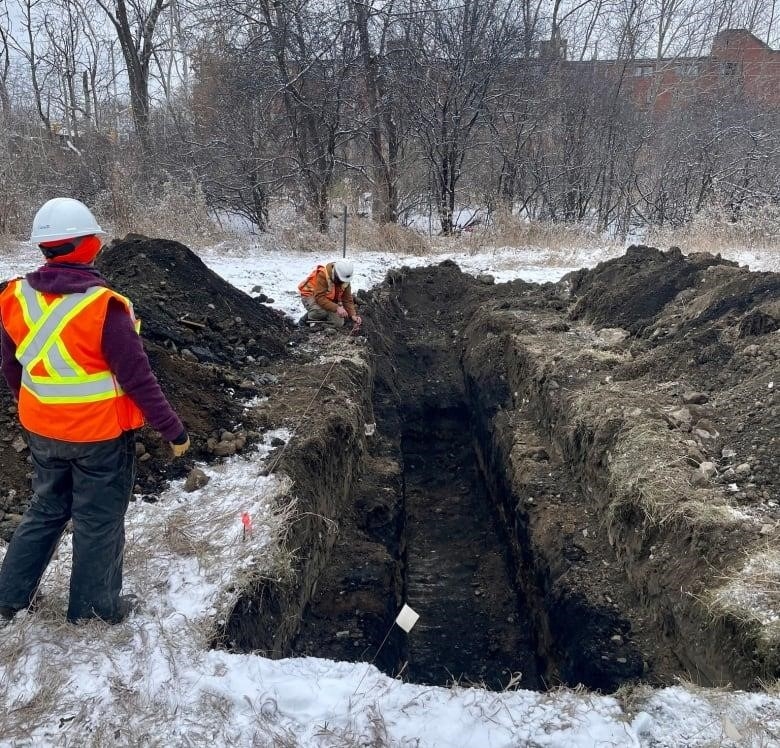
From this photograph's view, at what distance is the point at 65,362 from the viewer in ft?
8.69

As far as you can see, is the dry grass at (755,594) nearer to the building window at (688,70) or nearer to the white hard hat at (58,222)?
the white hard hat at (58,222)

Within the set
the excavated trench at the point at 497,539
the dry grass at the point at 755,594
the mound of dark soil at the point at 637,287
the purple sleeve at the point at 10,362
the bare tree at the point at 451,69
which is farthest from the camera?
the bare tree at the point at 451,69

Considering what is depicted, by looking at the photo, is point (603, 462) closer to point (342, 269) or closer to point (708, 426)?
point (708, 426)

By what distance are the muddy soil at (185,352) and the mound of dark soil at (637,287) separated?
14.2 ft

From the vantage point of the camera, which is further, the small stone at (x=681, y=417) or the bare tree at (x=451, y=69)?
the bare tree at (x=451, y=69)

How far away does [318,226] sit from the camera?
15031 mm

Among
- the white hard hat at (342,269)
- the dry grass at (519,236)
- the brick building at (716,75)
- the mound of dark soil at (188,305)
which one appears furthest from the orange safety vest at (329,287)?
the brick building at (716,75)

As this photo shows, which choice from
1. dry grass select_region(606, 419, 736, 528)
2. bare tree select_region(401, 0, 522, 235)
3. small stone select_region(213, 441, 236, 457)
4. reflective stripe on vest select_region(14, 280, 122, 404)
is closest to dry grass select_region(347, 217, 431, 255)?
bare tree select_region(401, 0, 522, 235)

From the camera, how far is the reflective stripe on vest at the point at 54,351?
2.62 meters

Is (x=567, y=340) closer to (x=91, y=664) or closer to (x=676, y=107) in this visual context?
(x=91, y=664)

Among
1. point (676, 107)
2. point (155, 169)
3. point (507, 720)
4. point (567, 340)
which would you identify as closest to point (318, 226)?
point (155, 169)

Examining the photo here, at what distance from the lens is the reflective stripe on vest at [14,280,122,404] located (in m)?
2.62

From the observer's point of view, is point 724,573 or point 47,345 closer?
point 47,345

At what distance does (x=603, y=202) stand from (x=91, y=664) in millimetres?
21534
